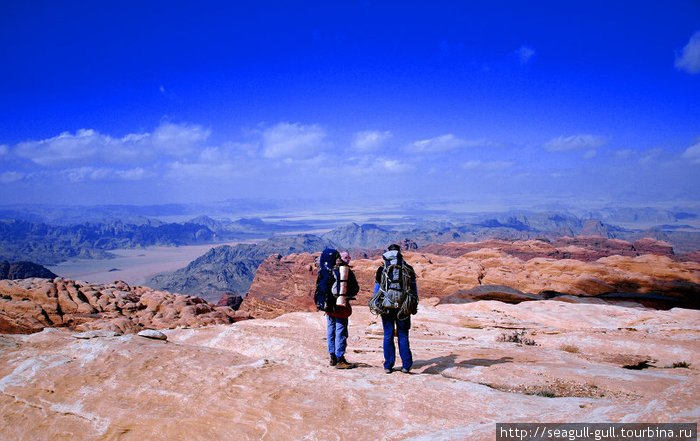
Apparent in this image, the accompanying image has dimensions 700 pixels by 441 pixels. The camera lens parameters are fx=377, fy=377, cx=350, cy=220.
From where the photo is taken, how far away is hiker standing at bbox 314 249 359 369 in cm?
734

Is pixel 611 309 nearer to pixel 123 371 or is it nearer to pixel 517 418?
pixel 517 418

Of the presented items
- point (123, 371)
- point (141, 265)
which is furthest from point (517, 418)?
point (141, 265)

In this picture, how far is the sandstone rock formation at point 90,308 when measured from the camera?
21.5 m

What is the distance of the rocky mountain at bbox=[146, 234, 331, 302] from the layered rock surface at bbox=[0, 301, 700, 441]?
91518 millimetres

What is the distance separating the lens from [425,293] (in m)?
36.1

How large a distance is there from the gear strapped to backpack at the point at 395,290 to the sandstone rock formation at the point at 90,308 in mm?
17149

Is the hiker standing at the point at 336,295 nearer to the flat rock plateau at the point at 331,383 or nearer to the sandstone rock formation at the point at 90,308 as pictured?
the flat rock plateau at the point at 331,383

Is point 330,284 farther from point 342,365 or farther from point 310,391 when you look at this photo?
point 310,391

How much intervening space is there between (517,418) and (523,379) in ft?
9.35

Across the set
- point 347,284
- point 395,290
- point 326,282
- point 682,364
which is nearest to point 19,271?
point 326,282

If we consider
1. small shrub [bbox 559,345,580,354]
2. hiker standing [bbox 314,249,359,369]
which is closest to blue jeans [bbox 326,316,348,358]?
hiker standing [bbox 314,249,359,369]

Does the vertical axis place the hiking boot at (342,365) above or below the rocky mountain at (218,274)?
above

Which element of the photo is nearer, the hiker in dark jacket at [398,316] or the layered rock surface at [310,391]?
the layered rock surface at [310,391]

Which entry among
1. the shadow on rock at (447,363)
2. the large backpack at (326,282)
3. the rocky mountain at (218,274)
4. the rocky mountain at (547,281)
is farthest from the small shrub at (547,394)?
the rocky mountain at (218,274)
